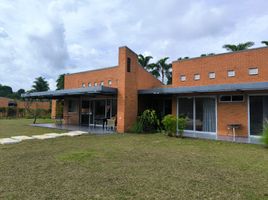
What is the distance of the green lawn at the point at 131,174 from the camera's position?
158 inches

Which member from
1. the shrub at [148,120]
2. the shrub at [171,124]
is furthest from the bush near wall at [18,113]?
the shrub at [171,124]

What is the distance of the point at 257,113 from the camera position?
11594mm

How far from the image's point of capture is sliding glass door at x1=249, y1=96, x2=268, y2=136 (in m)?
11.4

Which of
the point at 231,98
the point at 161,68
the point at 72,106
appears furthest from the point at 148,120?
the point at 161,68

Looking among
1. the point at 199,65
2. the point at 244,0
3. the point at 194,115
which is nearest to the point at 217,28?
the point at 199,65

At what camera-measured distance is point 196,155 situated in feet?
24.2

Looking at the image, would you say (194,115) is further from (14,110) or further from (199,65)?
(14,110)

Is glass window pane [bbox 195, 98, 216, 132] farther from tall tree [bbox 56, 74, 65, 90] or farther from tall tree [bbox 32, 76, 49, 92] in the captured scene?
tall tree [bbox 32, 76, 49, 92]

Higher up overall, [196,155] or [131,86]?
[131,86]

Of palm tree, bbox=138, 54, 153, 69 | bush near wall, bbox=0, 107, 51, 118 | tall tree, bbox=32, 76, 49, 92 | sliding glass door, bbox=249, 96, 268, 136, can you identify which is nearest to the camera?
sliding glass door, bbox=249, 96, 268, 136

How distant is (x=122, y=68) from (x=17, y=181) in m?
10.4

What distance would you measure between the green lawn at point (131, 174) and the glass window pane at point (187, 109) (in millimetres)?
6006

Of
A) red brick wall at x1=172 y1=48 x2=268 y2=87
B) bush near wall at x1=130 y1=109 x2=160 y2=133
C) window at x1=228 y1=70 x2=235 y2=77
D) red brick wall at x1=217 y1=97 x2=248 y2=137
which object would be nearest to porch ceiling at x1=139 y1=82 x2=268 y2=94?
red brick wall at x1=217 y1=97 x2=248 y2=137

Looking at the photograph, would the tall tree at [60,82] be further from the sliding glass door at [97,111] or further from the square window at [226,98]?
the square window at [226,98]
